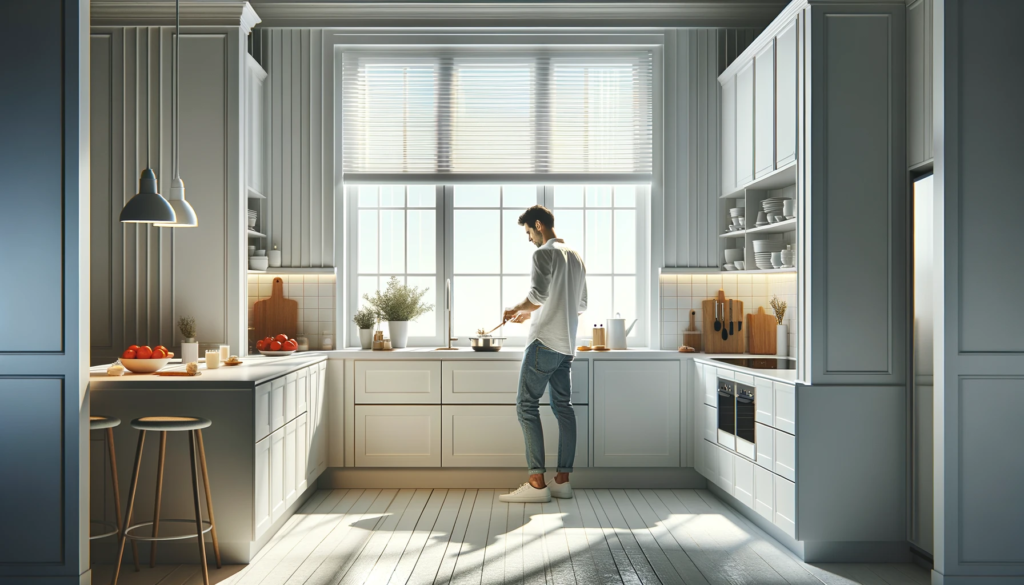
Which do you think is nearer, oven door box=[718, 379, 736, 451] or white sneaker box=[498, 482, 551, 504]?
oven door box=[718, 379, 736, 451]

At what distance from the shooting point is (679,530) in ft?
12.5

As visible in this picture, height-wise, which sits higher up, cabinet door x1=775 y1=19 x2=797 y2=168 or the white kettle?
cabinet door x1=775 y1=19 x2=797 y2=168

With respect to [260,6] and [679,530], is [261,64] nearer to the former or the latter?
[260,6]

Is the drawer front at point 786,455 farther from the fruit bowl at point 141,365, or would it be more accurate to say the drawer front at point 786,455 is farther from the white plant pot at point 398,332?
the fruit bowl at point 141,365

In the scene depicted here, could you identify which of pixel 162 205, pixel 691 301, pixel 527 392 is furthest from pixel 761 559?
pixel 162 205

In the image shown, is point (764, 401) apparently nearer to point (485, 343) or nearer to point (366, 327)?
point (485, 343)

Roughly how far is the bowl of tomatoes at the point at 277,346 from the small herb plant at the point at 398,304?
654mm

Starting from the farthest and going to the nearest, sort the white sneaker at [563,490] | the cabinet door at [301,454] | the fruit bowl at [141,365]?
the white sneaker at [563,490], the cabinet door at [301,454], the fruit bowl at [141,365]

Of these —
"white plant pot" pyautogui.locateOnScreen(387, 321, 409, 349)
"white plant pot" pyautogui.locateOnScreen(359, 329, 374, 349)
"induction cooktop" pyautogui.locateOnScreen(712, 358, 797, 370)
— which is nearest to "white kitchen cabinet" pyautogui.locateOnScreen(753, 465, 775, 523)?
"induction cooktop" pyautogui.locateOnScreen(712, 358, 797, 370)

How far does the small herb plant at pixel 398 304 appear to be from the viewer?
16.1ft

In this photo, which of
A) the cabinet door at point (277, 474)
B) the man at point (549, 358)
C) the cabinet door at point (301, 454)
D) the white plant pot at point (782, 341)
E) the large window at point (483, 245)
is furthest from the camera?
the large window at point (483, 245)

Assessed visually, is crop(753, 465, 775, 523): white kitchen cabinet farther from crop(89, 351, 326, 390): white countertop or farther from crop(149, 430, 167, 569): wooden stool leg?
crop(149, 430, 167, 569): wooden stool leg

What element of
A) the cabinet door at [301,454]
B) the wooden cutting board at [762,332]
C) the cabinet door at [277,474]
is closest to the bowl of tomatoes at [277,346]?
the cabinet door at [301,454]

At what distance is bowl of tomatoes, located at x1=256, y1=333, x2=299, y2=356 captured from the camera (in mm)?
4469
